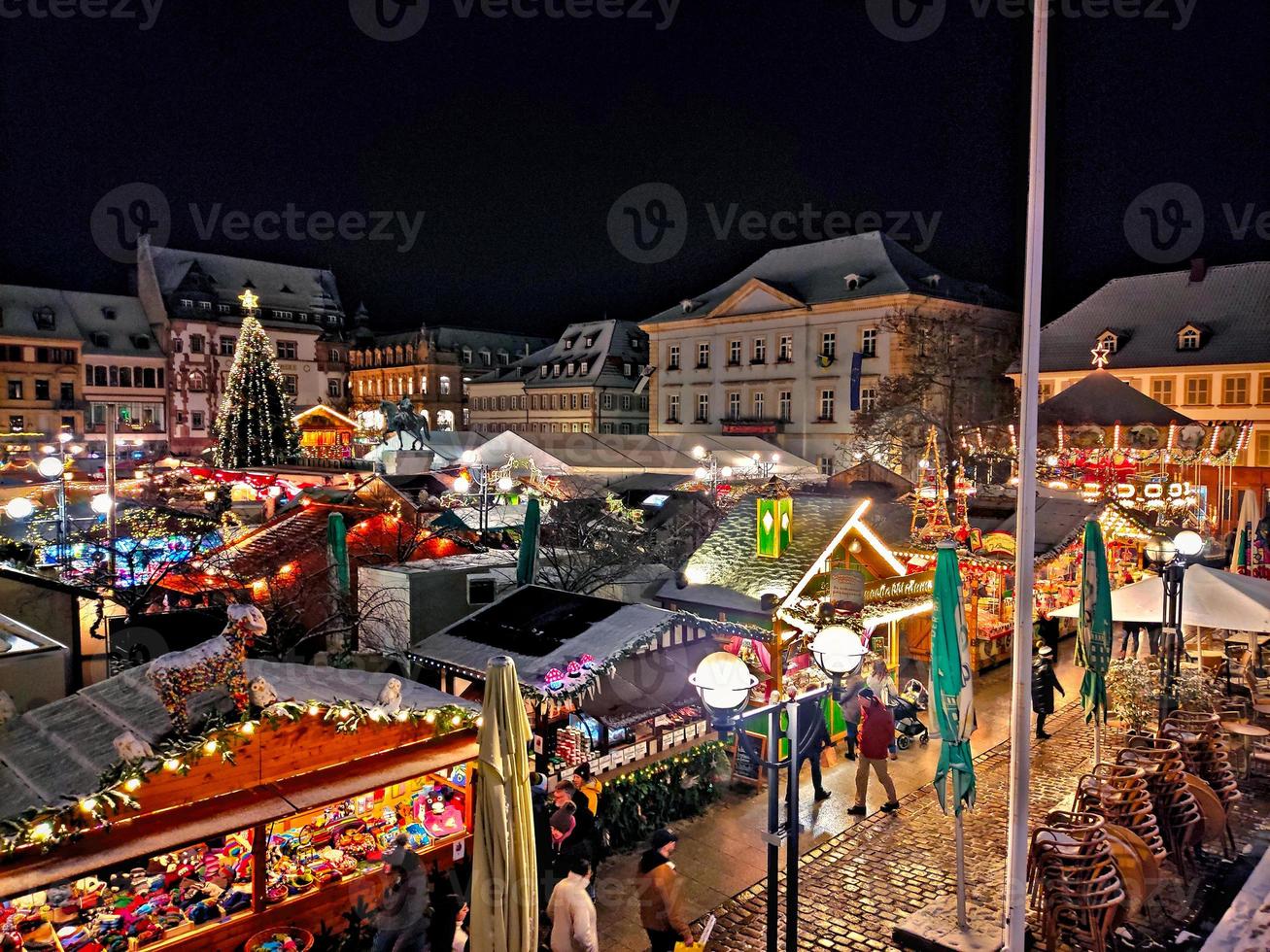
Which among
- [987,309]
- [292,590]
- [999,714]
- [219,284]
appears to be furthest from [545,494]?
[219,284]

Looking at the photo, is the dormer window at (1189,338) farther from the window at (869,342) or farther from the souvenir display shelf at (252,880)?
the souvenir display shelf at (252,880)

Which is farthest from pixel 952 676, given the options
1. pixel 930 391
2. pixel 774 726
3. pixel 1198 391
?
pixel 1198 391

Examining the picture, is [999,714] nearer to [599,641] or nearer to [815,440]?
[599,641]

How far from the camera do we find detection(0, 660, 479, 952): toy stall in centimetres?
600

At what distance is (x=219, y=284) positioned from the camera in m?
63.7

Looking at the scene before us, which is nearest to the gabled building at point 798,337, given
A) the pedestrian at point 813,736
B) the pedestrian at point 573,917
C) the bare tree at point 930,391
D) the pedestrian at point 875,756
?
the bare tree at point 930,391

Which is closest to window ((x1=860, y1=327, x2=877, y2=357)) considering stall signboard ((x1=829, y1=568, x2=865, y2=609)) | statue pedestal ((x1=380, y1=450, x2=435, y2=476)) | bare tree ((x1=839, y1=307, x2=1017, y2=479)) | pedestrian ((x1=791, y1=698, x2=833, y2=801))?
bare tree ((x1=839, y1=307, x2=1017, y2=479))

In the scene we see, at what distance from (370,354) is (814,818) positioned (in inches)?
2720

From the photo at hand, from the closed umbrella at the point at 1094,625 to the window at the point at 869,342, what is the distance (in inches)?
1346

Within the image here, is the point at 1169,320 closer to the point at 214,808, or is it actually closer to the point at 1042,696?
the point at 1042,696

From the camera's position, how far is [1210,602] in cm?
1281

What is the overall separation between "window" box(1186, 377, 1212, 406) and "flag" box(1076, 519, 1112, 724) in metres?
32.5

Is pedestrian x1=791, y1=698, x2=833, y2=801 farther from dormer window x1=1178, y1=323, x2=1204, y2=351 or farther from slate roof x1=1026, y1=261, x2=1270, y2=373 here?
dormer window x1=1178, y1=323, x2=1204, y2=351

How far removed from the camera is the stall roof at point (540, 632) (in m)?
9.86
